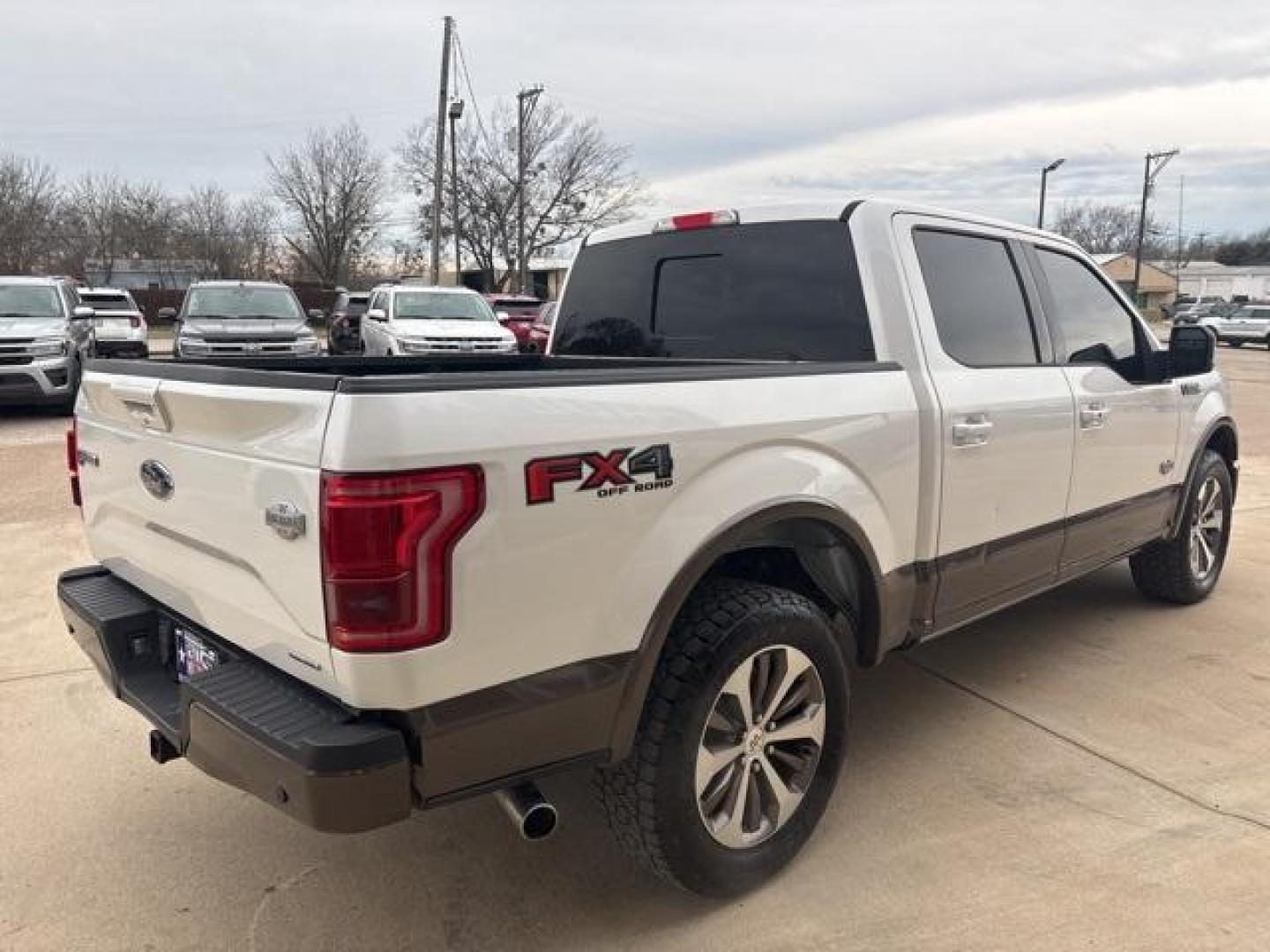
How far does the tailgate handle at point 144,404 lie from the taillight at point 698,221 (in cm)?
199

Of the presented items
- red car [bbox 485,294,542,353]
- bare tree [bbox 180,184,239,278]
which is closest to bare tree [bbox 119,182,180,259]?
bare tree [bbox 180,184,239,278]

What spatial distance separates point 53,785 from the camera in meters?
3.28

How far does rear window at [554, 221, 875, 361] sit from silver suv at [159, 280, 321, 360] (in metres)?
10.4

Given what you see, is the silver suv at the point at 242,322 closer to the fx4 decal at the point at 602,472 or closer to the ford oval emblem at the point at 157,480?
the ford oval emblem at the point at 157,480

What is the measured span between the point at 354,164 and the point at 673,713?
50625 millimetres

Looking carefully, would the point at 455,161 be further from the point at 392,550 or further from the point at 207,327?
the point at 392,550

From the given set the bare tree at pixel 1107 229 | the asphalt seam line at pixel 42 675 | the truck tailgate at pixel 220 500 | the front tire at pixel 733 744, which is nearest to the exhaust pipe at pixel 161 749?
the truck tailgate at pixel 220 500

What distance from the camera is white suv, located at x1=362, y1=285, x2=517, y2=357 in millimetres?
15031

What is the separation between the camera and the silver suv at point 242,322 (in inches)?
549

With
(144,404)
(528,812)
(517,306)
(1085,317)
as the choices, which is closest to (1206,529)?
(1085,317)

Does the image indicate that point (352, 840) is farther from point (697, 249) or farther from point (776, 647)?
point (697, 249)

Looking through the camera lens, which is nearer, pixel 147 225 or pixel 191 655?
pixel 191 655

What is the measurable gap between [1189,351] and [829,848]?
10.2 feet

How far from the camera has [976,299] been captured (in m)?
3.54
